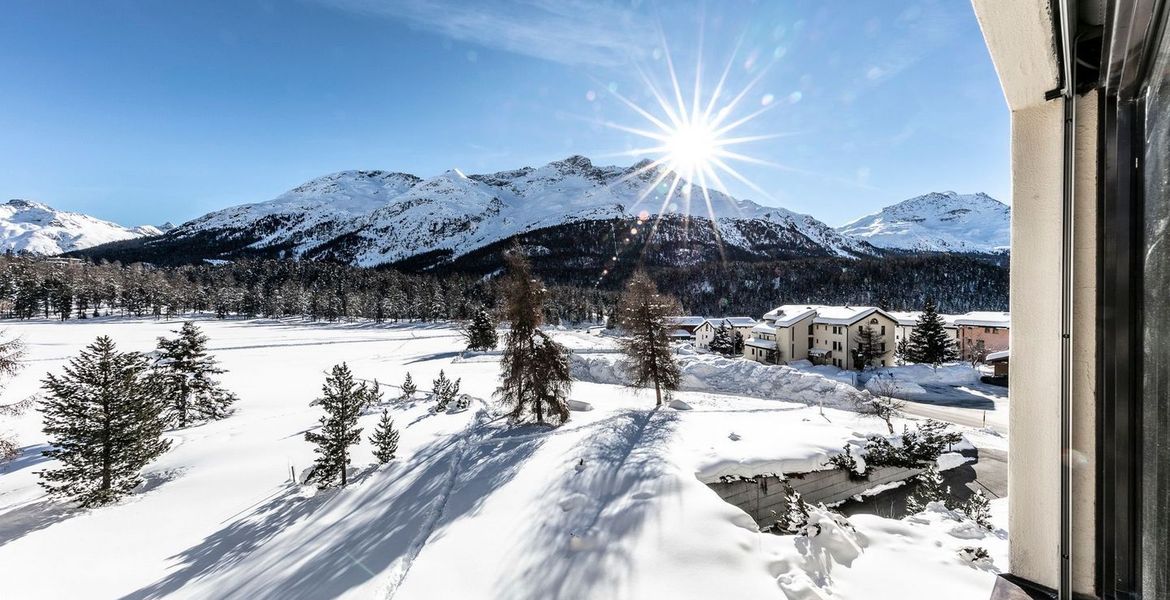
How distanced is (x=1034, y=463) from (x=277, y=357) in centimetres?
5977

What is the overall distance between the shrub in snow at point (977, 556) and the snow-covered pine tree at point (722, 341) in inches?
1708

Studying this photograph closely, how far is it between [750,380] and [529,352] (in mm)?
20120

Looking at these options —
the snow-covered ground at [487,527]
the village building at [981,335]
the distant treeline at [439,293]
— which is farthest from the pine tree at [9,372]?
the distant treeline at [439,293]

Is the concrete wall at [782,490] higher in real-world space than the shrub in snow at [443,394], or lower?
higher

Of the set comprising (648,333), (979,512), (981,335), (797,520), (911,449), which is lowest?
(911,449)

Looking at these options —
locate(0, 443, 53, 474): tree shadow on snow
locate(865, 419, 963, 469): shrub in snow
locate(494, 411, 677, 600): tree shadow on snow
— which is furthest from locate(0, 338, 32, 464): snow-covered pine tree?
locate(865, 419, 963, 469): shrub in snow

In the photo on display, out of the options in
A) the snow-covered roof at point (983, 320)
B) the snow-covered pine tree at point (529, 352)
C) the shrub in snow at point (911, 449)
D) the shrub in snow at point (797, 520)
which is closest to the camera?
the shrub in snow at point (797, 520)

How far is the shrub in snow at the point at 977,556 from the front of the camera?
4.88m

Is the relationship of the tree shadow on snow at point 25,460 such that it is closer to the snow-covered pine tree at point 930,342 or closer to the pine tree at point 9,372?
the pine tree at point 9,372

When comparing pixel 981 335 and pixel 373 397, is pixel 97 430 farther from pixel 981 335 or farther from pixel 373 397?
pixel 981 335

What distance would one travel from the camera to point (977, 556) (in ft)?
16.2

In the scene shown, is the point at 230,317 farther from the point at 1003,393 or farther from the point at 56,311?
the point at 1003,393

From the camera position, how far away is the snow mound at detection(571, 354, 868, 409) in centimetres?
2542

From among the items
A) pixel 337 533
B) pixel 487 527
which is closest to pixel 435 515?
pixel 487 527
